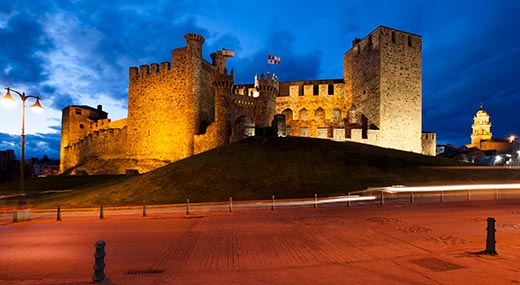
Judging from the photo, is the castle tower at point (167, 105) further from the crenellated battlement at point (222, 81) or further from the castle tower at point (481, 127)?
the castle tower at point (481, 127)

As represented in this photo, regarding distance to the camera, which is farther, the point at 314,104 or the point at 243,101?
the point at 314,104

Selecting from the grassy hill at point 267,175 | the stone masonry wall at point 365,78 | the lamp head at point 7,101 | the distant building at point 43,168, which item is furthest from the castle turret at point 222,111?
the distant building at point 43,168

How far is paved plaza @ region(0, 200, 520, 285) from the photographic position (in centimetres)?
634

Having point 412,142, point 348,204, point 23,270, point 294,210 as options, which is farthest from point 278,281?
point 412,142

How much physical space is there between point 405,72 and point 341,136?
51.4ft

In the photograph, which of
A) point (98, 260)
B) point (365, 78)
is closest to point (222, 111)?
point (365, 78)

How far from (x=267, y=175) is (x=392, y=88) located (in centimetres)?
3052

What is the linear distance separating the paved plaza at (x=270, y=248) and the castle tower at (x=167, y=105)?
2766cm

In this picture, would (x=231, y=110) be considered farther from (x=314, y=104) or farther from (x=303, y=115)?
(x=314, y=104)

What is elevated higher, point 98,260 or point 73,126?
point 73,126

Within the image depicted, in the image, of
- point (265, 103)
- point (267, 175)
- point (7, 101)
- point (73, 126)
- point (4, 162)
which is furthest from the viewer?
point (4, 162)

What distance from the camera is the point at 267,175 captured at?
Result: 2539cm

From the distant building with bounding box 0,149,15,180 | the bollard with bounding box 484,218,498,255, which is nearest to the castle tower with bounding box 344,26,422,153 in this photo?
the bollard with bounding box 484,218,498,255

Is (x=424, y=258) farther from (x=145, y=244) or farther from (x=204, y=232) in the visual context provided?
(x=145, y=244)
